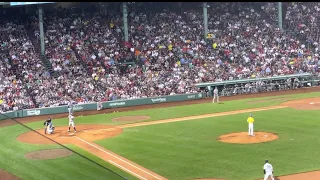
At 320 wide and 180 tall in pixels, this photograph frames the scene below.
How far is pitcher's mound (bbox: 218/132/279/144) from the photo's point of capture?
21.4 m

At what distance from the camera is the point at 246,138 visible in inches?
869

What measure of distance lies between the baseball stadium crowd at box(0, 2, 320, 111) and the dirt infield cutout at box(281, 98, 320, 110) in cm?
833

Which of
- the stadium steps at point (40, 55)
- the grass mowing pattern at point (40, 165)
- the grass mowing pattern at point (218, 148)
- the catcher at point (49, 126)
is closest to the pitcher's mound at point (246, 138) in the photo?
the grass mowing pattern at point (218, 148)

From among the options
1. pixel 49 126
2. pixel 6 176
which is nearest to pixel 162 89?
pixel 49 126

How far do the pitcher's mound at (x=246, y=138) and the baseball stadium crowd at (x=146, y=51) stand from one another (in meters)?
16.4

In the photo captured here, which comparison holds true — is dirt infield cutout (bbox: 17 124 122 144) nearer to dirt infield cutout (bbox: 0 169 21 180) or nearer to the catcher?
the catcher

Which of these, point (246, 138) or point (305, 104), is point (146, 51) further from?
point (246, 138)

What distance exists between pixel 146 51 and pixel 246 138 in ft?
77.6

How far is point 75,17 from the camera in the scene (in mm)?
44906

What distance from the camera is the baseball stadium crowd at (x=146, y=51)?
3738 cm

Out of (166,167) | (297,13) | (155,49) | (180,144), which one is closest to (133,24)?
(155,49)

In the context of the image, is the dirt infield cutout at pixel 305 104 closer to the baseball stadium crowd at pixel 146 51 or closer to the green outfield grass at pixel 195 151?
the green outfield grass at pixel 195 151

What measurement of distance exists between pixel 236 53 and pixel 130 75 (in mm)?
12604

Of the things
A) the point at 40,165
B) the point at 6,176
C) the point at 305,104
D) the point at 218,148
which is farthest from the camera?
the point at 305,104
